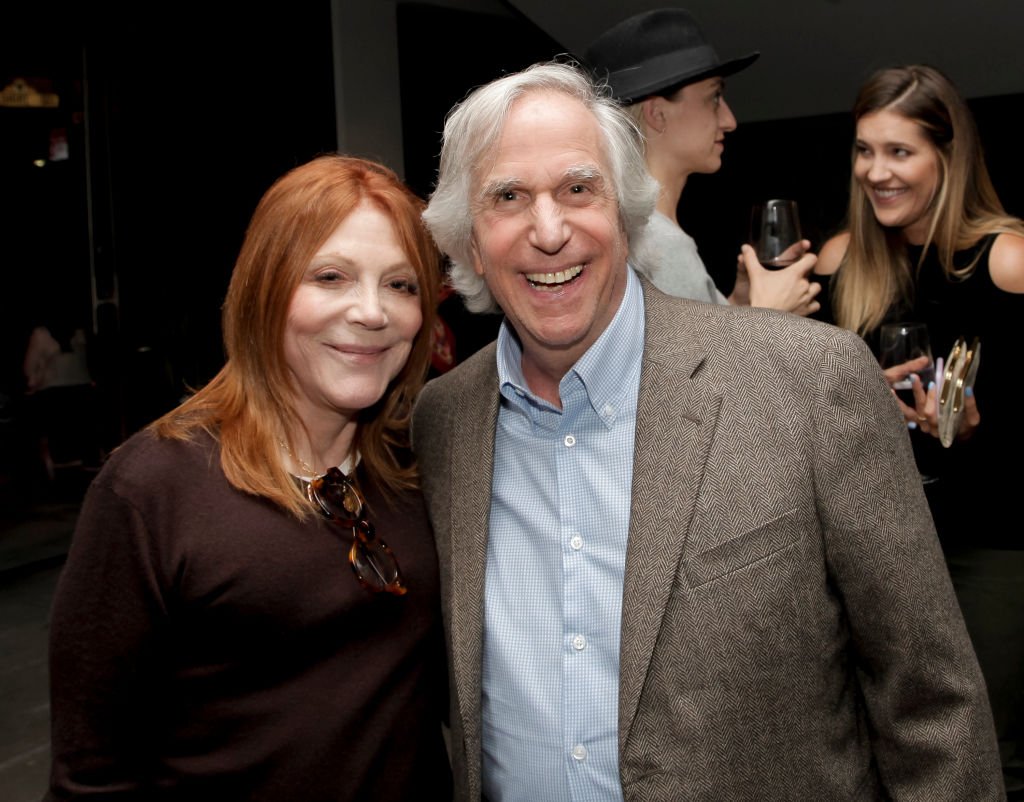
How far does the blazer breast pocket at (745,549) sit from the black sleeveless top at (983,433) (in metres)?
1.21

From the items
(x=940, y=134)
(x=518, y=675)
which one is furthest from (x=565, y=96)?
(x=940, y=134)

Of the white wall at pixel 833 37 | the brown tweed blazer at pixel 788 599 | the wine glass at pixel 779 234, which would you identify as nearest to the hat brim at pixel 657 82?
the wine glass at pixel 779 234

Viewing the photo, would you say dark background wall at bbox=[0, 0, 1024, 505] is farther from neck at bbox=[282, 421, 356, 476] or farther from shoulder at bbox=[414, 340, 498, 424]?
neck at bbox=[282, 421, 356, 476]

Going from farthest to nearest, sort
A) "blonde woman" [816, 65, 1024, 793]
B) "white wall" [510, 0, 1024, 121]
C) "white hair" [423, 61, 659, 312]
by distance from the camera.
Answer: "white wall" [510, 0, 1024, 121], "blonde woman" [816, 65, 1024, 793], "white hair" [423, 61, 659, 312]

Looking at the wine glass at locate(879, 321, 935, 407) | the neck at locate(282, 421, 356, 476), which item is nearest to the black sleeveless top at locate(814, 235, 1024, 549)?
the wine glass at locate(879, 321, 935, 407)

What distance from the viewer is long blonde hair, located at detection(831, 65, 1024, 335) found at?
2408 millimetres

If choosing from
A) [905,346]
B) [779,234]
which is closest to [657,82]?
[779,234]

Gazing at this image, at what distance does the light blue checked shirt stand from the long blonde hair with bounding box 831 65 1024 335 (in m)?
1.17

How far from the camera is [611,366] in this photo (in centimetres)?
149

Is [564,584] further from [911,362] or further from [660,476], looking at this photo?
[911,362]

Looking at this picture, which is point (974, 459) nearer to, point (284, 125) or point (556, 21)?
point (556, 21)

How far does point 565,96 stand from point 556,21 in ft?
14.7

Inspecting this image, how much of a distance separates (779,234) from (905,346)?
45 centimetres

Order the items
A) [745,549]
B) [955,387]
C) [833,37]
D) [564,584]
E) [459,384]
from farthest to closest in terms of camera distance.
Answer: [833,37], [955,387], [459,384], [564,584], [745,549]
